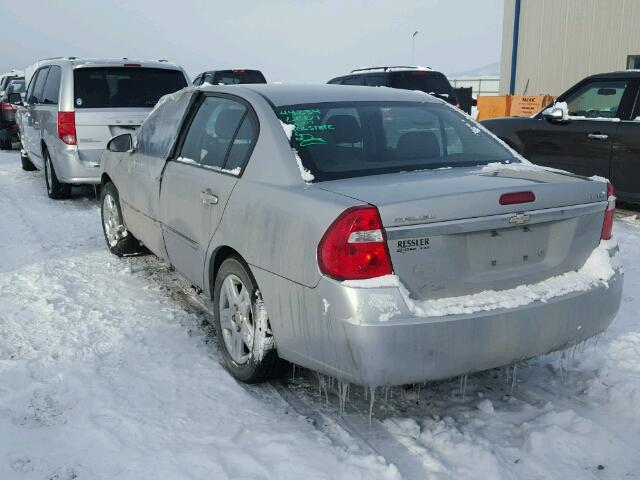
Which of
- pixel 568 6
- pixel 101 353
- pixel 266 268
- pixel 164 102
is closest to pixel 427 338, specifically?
pixel 266 268

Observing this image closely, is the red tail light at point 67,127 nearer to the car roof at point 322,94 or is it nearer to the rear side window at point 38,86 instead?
the rear side window at point 38,86

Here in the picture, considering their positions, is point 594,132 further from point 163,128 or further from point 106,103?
point 106,103

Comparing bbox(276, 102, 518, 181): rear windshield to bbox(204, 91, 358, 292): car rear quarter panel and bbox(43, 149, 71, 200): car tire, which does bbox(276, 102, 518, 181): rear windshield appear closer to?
bbox(204, 91, 358, 292): car rear quarter panel

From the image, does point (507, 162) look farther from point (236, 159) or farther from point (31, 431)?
point (31, 431)

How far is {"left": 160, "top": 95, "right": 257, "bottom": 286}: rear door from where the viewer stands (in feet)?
12.4

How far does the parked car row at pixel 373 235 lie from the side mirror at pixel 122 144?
2.70 ft

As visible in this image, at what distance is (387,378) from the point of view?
2.79 meters

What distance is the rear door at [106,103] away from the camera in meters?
8.36

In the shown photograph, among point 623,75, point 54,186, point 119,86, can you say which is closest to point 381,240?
point 623,75

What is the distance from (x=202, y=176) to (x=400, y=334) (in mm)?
1837

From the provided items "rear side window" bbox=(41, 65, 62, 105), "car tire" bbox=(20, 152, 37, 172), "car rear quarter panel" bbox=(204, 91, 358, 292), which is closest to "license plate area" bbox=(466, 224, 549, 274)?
"car rear quarter panel" bbox=(204, 91, 358, 292)

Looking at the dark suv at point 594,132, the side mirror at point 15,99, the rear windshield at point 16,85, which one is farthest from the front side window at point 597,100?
the rear windshield at point 16,85

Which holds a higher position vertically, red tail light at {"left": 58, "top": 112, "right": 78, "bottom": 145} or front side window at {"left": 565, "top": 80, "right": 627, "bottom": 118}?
front side window at {"left": 565, "top": 80, "right": 627, "bottom": 118}

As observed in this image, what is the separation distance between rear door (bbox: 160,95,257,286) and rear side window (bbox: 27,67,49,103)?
20.3 ft
